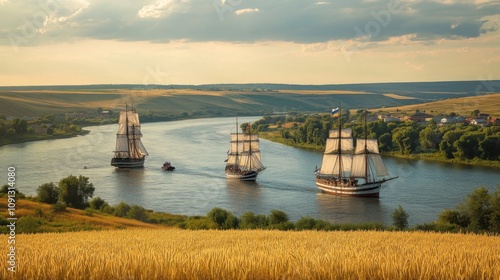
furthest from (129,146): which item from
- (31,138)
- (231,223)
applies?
(231,223)

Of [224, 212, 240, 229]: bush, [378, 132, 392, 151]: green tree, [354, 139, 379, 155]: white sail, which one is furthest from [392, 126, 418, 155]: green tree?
[224, 212, 240, 229]: bush

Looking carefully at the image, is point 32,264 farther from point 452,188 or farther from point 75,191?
point 452,188

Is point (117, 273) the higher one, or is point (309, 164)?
point (117, 273)

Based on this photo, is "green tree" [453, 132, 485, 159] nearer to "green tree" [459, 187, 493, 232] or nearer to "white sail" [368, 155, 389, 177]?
"white sail" [368, 155, 389, 177]

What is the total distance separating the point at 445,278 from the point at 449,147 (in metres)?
64.6

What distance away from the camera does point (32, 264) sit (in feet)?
19.2

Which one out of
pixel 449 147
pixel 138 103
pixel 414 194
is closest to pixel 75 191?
pixel 414 194

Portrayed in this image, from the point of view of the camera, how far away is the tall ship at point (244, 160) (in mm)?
60000

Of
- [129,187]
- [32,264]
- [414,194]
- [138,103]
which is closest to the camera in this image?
[32,264]

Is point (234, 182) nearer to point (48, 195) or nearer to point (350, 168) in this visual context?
point (350, 168)

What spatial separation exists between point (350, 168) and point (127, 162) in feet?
93.7

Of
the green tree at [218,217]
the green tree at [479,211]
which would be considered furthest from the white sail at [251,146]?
the green tree at [479,211]

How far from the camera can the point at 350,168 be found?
191 ft

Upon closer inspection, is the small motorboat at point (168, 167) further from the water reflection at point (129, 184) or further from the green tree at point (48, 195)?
the green tree at point (48, 195)
